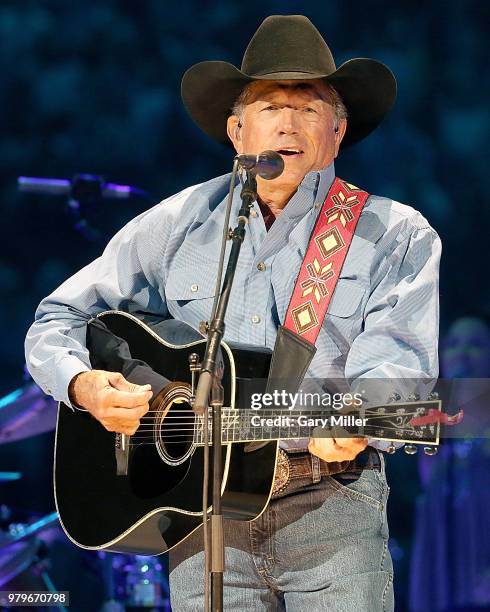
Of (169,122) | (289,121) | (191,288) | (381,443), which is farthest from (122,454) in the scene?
(169,122)

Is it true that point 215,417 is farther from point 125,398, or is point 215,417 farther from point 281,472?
point 125,398

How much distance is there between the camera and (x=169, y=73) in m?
5.44

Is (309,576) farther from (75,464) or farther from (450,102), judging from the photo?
(450,102)

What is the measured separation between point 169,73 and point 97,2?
1.72 ft

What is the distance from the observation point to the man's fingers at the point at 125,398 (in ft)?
10.2

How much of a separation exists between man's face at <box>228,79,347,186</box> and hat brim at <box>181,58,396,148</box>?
0.05m

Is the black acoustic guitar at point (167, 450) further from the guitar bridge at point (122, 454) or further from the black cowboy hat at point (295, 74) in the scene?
the black cowboy hat at point (295, 74)

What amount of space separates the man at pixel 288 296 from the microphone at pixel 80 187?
1.67m

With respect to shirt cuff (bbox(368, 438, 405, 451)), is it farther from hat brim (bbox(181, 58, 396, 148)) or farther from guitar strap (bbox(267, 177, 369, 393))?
hat brim (bbox(181, 58, 396, 148))

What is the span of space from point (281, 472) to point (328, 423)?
31 centimetres

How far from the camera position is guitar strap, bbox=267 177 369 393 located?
298 cm

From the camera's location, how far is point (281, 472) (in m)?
2.95

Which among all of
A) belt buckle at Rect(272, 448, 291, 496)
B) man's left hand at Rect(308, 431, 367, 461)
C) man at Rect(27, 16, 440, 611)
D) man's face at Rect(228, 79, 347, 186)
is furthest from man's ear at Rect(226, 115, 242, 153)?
man's left hand at Rect(308, 431, 367, 461)

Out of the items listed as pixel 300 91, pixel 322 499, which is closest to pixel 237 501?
pixel 322 499
